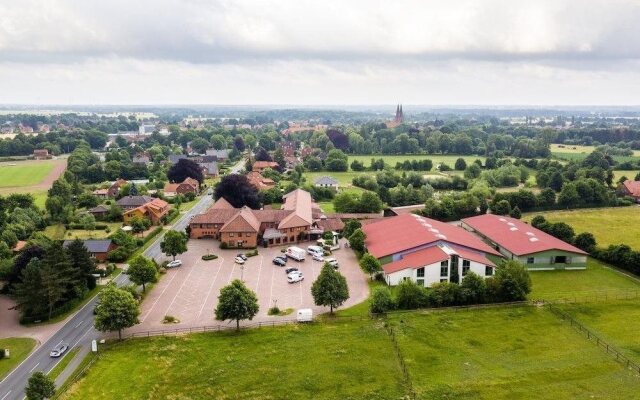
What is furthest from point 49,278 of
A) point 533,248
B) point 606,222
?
point 606,222

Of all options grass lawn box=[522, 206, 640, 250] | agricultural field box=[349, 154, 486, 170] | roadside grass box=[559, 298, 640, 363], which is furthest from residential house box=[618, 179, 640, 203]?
roadside grass box=[559, 298, 640, 363]

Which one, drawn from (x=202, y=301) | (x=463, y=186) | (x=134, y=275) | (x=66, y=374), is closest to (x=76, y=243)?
(x=134, y=275)

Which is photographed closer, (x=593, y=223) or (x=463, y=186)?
(x=593, y=223)

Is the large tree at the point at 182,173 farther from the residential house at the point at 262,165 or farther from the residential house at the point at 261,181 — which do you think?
the residential house at the point at 262,165

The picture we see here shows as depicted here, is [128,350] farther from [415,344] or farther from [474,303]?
[474,303]

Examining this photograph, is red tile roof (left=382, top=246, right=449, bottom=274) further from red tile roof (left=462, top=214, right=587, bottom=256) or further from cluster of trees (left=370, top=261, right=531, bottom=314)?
red tile roof (left=462, top=214, right=587, bottom=256)

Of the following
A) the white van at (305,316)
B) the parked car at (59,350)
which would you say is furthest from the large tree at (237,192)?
the parked car at (59,350)
